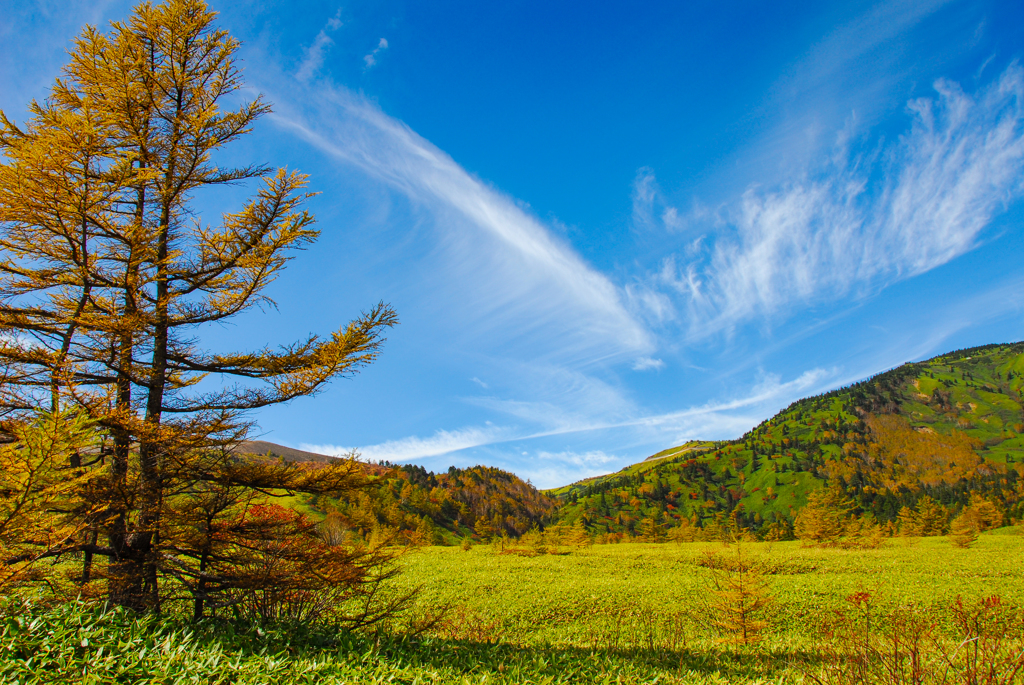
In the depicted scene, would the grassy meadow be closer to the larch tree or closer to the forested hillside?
the larch tree

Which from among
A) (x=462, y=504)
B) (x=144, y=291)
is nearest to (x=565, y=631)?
(x=144, y=291)

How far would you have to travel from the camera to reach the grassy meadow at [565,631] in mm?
5359

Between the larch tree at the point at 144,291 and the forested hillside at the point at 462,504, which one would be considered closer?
the larch tree at the point at 144,291

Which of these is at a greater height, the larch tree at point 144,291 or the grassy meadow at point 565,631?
the larch tree at point 144,291

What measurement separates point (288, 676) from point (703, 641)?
500 inches

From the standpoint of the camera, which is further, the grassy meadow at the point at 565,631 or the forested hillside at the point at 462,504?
the forested hillside at the point at 462,504

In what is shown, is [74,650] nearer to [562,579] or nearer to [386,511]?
[562,579]

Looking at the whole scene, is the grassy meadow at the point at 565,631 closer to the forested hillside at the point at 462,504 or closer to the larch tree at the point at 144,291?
the larch tree at the point at 144,291

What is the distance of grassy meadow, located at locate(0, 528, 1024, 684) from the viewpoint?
5359mm

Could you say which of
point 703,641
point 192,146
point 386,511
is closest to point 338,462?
point 192,146

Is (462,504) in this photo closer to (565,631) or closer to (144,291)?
(565,631)

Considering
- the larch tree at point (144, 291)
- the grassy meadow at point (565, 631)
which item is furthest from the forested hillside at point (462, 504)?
the larch tree at point (144, 291)

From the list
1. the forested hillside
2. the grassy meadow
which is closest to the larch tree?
the grassy meadow

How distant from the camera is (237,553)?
8.48 meters
